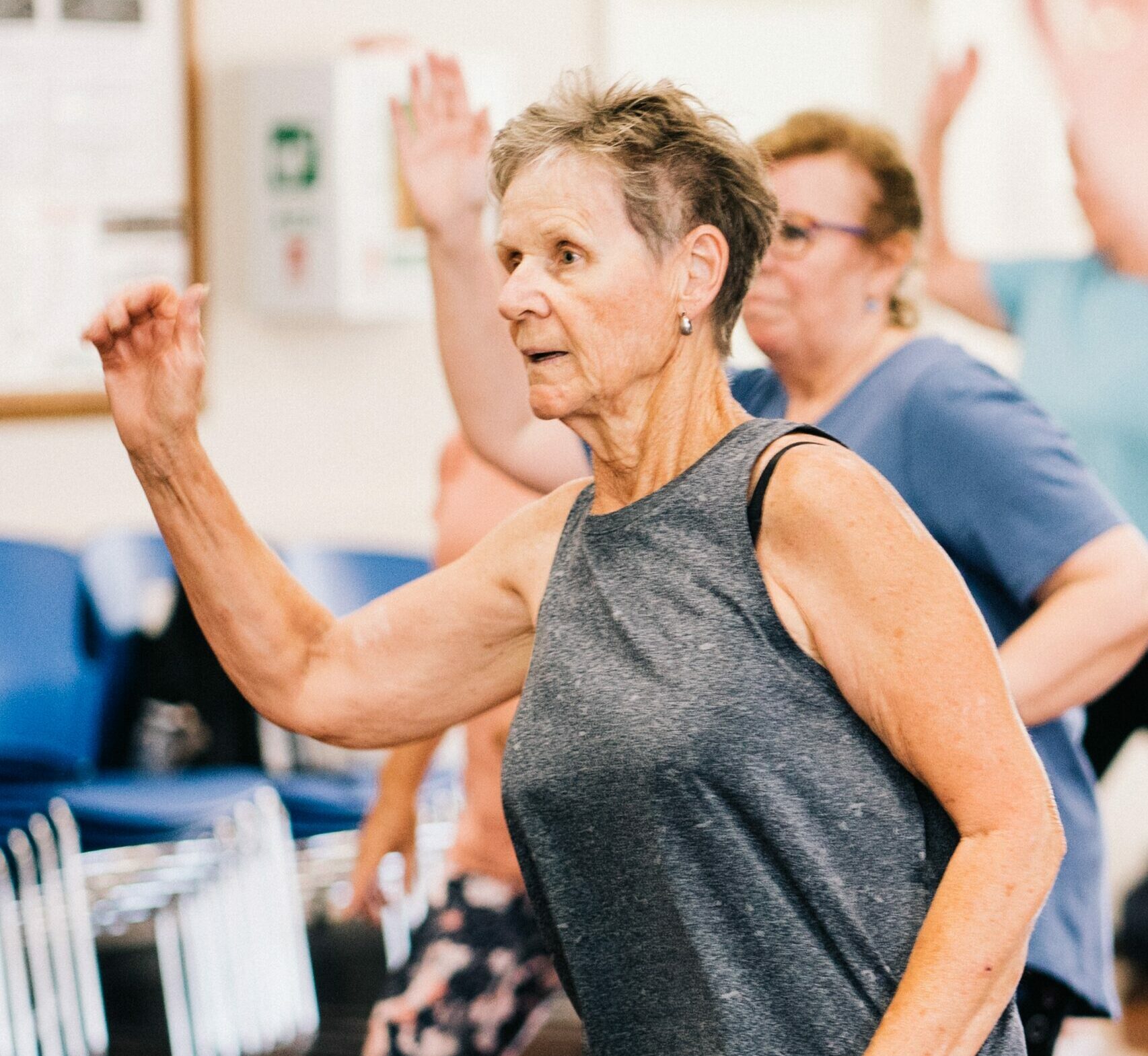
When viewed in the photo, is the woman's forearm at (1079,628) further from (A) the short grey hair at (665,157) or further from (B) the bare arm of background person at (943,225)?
(B) the bare arm of background person at (943,225)

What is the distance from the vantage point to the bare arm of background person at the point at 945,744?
1.21m

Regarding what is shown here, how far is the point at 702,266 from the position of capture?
4.58 ft

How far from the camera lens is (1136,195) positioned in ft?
11.3

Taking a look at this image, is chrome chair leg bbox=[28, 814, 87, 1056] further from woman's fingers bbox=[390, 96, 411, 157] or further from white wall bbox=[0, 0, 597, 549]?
woman's fingers bbox=[390, 96, 411, 157]

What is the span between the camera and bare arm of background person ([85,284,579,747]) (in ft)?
5.05

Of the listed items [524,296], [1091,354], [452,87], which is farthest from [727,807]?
[1091,354]

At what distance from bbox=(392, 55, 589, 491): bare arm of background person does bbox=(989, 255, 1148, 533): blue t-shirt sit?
1459 mm

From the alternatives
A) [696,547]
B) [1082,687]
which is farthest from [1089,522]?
[696,547]

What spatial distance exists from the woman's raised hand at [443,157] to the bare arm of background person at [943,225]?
1.05 meters

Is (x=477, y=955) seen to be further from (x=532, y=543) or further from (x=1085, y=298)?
(x=1085, y=298)

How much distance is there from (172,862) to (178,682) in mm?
448

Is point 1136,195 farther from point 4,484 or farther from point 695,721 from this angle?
point 4,484

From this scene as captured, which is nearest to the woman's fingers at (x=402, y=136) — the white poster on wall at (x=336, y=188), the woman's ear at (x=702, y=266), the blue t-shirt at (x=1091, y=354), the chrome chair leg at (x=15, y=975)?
the woman's ear at (x=702, y=266)

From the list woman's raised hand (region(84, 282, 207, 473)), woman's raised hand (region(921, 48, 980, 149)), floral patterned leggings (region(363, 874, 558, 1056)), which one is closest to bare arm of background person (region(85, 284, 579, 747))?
woman's raised hand (region(84, 282, 207, 473))
